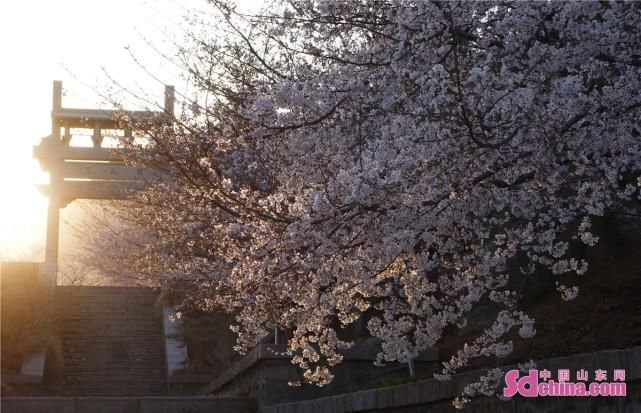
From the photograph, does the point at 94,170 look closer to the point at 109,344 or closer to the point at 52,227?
the point at 52,227

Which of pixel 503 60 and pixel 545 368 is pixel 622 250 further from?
pixel 503 60

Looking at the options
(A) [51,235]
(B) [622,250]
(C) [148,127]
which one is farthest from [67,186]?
(B) [622,250]

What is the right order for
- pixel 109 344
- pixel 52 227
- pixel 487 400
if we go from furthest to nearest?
pixel 52 227 → pixel 109 344 → pixel 487 400

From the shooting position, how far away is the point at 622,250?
10781 mm

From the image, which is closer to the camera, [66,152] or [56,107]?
[66,152]

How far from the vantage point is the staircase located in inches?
866

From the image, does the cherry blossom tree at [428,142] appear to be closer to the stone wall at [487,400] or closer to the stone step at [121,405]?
the stone wall at [487,400]

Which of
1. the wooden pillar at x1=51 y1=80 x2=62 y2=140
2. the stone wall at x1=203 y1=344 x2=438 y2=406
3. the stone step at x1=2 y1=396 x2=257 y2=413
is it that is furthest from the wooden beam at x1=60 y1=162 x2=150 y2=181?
the stone step at x1=2 y1=396 x2=257 y2=413

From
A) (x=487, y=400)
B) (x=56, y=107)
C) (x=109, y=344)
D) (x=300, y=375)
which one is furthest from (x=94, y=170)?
(x=487, y=400)

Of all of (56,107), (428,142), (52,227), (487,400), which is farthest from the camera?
(56,107)

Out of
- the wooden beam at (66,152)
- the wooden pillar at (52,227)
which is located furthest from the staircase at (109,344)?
the wooden beam at (66,152)

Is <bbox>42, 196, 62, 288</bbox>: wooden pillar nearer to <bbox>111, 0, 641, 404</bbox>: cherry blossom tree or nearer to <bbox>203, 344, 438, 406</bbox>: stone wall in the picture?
<bbox>203, 344, 438, 406</bbox>: stone wall

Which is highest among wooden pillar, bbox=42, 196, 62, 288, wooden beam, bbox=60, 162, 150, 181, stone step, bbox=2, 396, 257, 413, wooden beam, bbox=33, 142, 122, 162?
wooden beam, bbox=33, 142, 122, 162

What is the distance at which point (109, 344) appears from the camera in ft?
81.9
